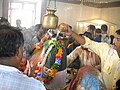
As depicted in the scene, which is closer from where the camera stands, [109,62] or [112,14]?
[109,62]

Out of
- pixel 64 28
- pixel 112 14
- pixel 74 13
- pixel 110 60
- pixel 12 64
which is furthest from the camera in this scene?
pixel 112 14

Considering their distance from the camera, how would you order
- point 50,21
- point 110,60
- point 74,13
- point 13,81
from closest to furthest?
point 13,81 → point 50,21 → point 110,60 → point 74,13

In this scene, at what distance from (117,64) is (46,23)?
970 mm

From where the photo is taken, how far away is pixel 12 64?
3.71 feet

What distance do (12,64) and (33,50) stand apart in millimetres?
1711

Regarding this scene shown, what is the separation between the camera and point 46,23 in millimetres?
1939

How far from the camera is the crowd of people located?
1.04m

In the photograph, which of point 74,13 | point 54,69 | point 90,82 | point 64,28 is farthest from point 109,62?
point 74,13

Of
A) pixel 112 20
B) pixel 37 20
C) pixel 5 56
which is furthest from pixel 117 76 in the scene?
pixel 112 20

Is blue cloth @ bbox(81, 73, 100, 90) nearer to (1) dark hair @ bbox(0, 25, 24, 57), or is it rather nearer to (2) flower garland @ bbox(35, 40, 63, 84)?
(2) flower garland @ bbox(35, 40, 63, 84)

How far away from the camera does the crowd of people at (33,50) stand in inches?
40.8

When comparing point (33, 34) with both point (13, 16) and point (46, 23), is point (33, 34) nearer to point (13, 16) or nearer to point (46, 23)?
point (46, 23)

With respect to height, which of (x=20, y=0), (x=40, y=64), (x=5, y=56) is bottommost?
(x=40, y=64)

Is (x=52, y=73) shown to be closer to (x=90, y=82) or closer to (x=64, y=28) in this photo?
(x=64, y=28)
